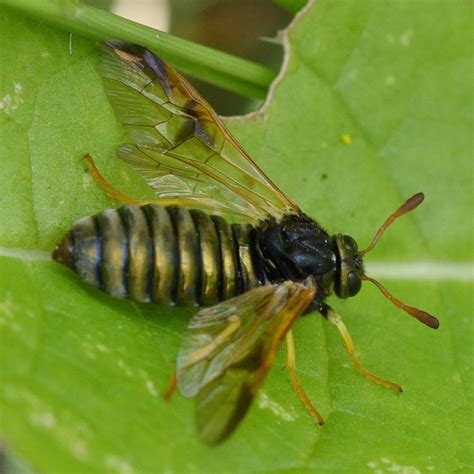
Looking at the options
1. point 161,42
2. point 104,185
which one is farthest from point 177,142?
point 161,42

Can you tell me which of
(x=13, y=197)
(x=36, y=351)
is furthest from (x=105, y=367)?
(x=13, y=197)

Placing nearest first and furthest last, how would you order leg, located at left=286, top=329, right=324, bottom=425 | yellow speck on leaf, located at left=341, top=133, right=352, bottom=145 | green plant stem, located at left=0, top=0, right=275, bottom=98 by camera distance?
leg, located at left=286, top=329, right=324, bottom=425, green plant stem, located at left=0, top=0, right=275, bottom=98, yellow speck on leaf, located at left=341, top=133, right=352, bottom=145

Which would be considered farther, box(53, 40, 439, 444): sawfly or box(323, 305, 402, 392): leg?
box(323, 305, 402, 392): leg

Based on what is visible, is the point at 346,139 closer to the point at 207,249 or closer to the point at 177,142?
the point at 177,142

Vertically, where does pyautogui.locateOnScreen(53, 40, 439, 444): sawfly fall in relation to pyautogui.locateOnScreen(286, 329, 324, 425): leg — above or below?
above

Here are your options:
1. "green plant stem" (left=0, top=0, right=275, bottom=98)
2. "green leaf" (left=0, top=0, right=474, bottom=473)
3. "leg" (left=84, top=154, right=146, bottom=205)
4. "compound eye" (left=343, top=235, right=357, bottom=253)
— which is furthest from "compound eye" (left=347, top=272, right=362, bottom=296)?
"green plant stem" (left=0, top=0, right=275, bottom=98)

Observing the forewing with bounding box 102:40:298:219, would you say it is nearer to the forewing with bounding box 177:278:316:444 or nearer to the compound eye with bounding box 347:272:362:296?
the compound eye with bounding box 347:272:362:296

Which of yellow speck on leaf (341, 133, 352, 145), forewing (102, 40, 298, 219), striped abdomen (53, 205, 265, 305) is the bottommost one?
striped abdomen (53, 205, 265, 305)

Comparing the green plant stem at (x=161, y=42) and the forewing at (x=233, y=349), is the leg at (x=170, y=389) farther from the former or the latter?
the green plant stem at (x=161, y=42)
